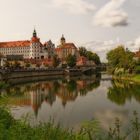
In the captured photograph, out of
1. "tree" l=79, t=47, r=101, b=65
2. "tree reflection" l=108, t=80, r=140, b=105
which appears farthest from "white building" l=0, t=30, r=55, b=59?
"tree reflection" l=108, t=80, r=140, b=105

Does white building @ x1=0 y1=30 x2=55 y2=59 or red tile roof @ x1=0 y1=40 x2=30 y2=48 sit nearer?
white building @ x1=0 y1=30 x2=55 y2=59

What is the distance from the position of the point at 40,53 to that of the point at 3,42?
34820 millimetres

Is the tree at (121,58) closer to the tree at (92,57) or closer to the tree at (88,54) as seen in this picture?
the tree at (88,54)

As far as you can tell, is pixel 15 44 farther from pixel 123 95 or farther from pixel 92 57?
pixel 123 95

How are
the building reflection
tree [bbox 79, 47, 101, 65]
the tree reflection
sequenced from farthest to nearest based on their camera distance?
tree [bbox 79, 47, 101, 65], the tree reflection, the building reflection

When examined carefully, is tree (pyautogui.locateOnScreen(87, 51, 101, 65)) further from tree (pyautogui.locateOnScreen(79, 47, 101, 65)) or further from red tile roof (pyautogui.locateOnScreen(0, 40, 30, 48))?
red tile roof (pyautogui.locateOnScreen(0, 40, 30, 48))

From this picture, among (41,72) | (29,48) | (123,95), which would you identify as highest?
(29,48)

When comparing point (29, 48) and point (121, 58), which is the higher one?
point (29, 48)

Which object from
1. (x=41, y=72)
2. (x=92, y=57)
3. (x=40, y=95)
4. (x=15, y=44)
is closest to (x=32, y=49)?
(x=15, y=44)

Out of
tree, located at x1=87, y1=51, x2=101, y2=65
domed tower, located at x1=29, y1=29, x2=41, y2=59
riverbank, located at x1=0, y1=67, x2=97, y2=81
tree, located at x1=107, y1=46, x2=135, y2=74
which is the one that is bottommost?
riverbank, located at x1=0, y1=67, x2=97, y2=81

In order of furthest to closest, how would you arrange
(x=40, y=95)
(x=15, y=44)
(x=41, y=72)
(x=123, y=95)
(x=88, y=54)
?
1. (x=15, y=44)
2. (x=88, y=54)
3. (x=41, y=72)
4. (x=40, y=95)
5. (x=123, y=95)

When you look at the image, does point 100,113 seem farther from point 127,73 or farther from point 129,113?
point 127,73

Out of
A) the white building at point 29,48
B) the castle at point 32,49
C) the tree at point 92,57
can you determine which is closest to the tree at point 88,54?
the tree at point 92,57

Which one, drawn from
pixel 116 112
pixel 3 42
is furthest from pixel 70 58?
pixel 116 112
